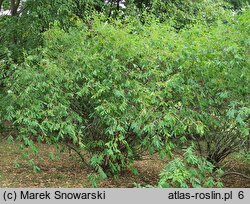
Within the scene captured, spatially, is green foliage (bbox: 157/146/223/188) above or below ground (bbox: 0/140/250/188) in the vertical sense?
above

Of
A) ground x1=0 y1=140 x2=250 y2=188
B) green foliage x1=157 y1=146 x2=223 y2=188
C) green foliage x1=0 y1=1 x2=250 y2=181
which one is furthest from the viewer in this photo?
ground x1=0 y1=140 x2=250 y2=188

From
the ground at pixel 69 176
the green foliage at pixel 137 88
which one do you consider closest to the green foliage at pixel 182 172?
the green foliage at pixel 137 88

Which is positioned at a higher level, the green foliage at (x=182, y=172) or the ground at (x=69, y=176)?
the green foliage at (x=182, y=172)

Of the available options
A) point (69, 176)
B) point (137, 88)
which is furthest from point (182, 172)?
point (69, 176)

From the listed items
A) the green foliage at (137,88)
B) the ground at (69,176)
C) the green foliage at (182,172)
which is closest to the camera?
the green foliage at (182,172)

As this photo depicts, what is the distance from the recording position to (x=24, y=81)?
6.10 m

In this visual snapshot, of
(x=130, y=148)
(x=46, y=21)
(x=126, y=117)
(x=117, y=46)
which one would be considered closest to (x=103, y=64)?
(x=117, y=46)

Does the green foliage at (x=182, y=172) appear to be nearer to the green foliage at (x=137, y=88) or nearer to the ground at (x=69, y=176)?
the green foliage at (x=137, y=88)

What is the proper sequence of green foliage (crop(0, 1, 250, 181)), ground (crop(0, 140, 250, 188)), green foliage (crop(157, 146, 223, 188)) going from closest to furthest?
green foliage (crop(157, 146, 223, 188)) → green foliage (crop(0, 1, 250, 181)) → ground (crop(0, 140, 250, 188))

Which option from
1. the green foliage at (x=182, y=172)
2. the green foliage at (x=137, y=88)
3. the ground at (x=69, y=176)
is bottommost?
the ground at (x=69, y=176)

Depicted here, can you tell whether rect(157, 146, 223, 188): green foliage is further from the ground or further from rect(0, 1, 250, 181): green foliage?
the ground

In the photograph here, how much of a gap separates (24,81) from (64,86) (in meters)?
0.65

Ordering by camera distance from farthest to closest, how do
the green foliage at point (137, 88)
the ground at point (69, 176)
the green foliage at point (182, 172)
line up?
the ground at point (69, 176), the green foliage at point (137, 88), the green foliage at point (182, 172)

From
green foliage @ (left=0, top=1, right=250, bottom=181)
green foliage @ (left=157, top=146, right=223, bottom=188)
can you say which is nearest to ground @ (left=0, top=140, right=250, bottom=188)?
green foliage @ (left=0, top=1, right=250, bottom=181)
